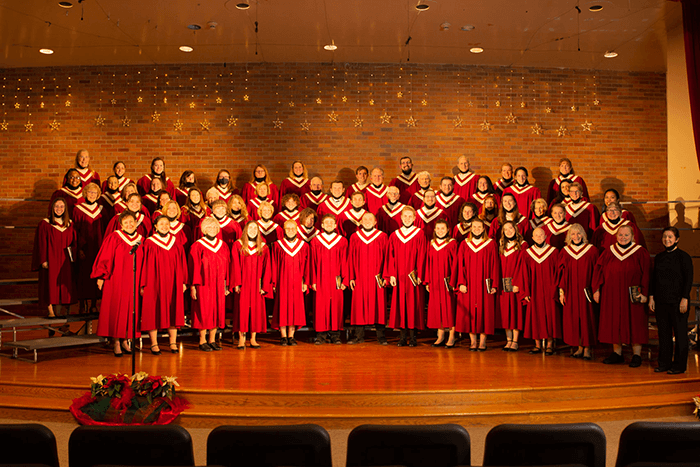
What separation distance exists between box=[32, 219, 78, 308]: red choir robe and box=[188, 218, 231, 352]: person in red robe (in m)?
1.70

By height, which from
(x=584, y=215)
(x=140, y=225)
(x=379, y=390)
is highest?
(x=584, y=215)

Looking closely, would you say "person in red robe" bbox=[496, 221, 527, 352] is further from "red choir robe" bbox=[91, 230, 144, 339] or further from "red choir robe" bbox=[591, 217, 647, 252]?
"red choir robe" bbox=[91, 230, 144, 339]

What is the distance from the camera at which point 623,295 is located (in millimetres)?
5824

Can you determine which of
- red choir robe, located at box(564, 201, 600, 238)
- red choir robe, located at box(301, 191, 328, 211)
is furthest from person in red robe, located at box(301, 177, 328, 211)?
red choir robe, located at box(564, 201, 600, 238)

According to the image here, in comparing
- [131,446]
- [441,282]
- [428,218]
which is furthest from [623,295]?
[131,446]

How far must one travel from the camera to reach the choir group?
20.2 ft

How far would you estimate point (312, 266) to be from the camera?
6.91 metres

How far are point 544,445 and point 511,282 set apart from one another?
185 inches

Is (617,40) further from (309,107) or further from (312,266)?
(312,266)

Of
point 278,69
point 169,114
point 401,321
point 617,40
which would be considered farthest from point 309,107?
point 617,40

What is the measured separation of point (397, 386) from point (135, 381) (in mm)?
2229

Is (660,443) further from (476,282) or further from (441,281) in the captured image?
(441,281)

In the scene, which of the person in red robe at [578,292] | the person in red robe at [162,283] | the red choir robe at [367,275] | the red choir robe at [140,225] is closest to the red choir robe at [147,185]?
the red choir robe at [140,225]

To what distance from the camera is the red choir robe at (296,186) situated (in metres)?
8.43
